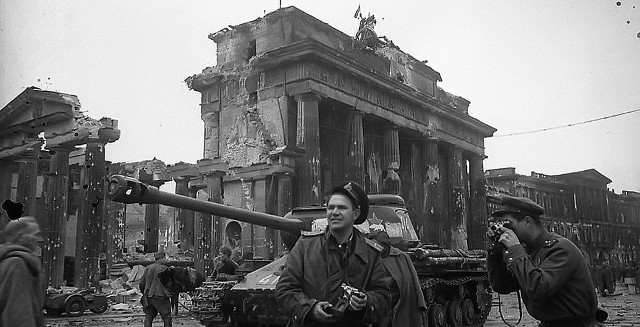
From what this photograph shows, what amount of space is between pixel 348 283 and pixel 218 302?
561cm

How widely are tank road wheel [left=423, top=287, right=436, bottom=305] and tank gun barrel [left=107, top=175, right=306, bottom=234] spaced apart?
2.43m

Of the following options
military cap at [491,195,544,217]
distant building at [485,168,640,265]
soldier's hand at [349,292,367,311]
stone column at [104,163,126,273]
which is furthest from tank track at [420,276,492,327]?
stone column at [104,163,126,273]

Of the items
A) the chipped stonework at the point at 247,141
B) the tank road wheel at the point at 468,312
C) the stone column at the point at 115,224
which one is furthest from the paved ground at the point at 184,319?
the stone column at the point at 115,224

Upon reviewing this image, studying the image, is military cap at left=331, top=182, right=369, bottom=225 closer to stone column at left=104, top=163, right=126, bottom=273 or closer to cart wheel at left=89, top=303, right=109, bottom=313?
cart wheel at left=89, top=303, right=109, bottom=313

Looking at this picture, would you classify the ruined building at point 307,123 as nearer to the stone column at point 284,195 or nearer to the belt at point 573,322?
the stone column at point 284,195

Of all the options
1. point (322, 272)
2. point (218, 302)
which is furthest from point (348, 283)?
point (218, 302)

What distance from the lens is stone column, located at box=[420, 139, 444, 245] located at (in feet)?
109

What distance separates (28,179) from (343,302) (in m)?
18.4

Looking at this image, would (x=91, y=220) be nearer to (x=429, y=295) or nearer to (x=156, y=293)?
(x=156, y=293)

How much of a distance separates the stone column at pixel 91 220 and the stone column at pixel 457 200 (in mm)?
22550

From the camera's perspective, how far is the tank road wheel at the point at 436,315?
10.5 meters

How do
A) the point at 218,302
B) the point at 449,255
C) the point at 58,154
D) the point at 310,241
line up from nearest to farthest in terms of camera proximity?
the point at 310,241
the point at 218,302
the point at 449,255
the point at 58,154

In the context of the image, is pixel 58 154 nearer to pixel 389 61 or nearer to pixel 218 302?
pixel 218 302

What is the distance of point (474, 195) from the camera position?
129 feet
